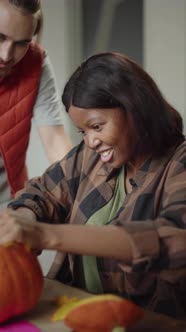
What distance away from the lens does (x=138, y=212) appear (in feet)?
3.99

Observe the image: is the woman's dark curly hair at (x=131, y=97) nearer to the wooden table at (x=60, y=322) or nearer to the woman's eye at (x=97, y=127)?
the woman's eye at (x=97, y=127)

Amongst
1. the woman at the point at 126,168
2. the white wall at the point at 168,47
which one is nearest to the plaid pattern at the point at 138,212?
the woman at the point at 126,168

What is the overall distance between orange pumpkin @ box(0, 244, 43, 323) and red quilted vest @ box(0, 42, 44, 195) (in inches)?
25.6

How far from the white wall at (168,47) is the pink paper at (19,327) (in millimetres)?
1362

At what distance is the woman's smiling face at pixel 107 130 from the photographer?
3.84ft

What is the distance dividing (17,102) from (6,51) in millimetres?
269

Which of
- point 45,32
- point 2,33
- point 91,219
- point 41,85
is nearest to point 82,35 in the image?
point 45,32

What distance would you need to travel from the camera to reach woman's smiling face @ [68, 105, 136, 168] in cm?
117

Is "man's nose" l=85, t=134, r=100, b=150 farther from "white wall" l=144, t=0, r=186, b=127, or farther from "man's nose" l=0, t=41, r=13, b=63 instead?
"white wall" l=144, t=0, r=186, b=127

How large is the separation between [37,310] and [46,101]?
79 cm

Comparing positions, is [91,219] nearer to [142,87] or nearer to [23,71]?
[142,87]

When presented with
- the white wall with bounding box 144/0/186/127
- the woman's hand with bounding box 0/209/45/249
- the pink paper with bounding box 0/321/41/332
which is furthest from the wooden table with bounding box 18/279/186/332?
the white wall with bounding box 144/0/186/127

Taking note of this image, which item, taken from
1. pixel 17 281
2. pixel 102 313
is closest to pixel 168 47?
pixel 17 281

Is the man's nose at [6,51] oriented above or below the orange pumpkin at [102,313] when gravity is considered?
above
